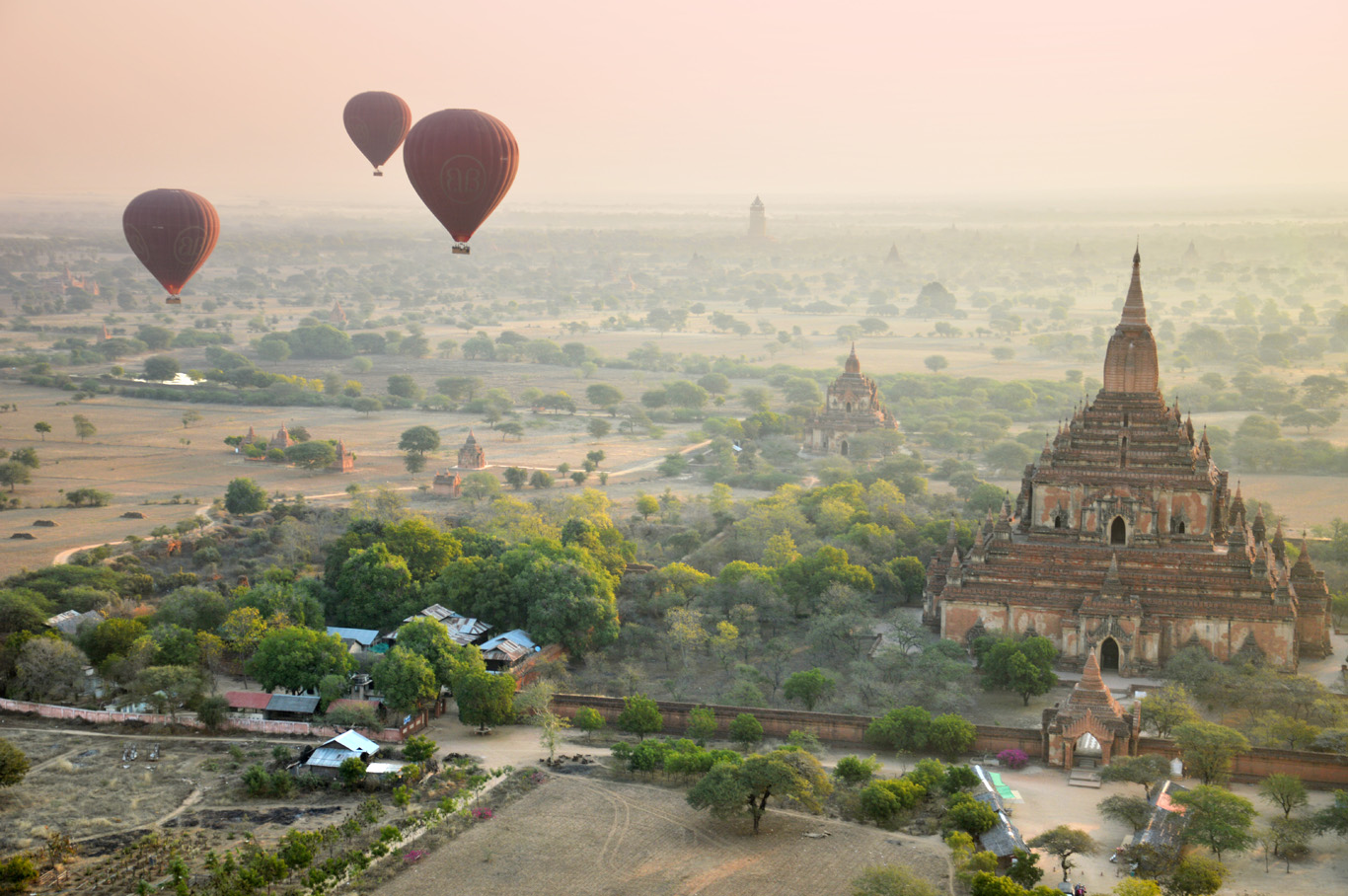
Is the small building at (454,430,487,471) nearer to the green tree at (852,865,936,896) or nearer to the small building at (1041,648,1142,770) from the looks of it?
the small building at (1041,648,1142,770)

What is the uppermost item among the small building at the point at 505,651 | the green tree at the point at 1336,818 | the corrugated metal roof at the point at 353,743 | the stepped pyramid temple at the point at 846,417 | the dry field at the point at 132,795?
the stepped pyramid temple at the point at 846,417

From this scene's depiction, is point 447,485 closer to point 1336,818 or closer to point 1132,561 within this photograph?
point 1132,561

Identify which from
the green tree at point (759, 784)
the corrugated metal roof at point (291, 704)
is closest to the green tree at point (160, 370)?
the corrugated metal roof at point (291, 704)

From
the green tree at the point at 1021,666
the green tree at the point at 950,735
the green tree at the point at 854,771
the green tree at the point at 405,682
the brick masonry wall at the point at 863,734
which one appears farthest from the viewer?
the green tree at the point at 1021,666

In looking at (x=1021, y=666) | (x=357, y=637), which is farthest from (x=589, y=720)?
(x=1021, y=666)

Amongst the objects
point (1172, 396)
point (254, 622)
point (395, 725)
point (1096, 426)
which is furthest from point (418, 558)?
point (1172, 396)

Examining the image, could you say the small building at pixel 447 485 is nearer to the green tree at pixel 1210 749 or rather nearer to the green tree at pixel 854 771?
the green tree at pixel 854 771
